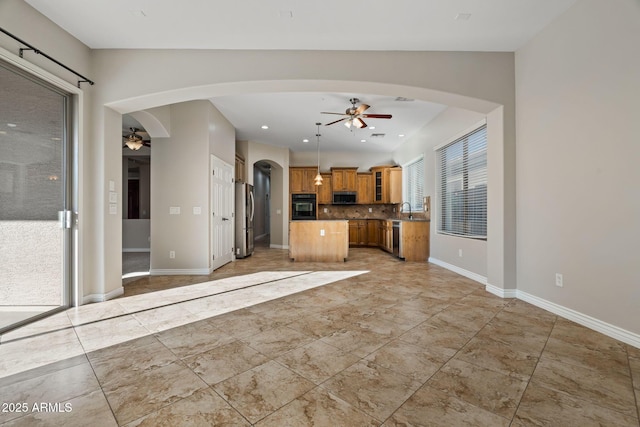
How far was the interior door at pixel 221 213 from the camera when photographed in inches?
207

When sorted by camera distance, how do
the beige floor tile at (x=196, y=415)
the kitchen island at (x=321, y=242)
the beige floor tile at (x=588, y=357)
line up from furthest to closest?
1. the kitchen island at (x=321, y=242)
2. the beige floor tile at (x=588, y=357)
3. the beige floor tile at (x=196, y=415)

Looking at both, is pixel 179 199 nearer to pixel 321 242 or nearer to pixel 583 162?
pixel 321 242

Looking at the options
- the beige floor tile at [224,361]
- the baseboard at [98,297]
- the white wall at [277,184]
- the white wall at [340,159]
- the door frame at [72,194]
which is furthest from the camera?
the white wall at [340,159]

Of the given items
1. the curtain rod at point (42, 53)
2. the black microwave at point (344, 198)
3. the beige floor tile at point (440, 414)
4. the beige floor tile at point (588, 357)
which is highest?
the curtain rod at point (42, 53)

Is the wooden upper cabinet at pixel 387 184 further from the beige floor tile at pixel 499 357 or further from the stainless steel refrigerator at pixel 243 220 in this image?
the beige floor tile at pixel 499 357

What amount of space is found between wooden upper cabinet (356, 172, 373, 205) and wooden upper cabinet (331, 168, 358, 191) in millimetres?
164

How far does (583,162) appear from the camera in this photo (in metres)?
2.68

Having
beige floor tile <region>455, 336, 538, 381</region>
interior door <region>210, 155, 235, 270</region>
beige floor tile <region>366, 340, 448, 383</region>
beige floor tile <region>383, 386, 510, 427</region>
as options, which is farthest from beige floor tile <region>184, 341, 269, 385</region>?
interior door <region>210, 155, 235, 270</region>

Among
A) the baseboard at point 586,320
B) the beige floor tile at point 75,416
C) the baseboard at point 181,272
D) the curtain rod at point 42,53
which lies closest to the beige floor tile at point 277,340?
the beige floor tile at point 75,416

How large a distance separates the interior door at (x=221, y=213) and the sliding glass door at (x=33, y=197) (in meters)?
2.21

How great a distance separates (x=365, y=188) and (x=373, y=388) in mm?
7705

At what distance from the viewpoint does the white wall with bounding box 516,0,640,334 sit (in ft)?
7.63

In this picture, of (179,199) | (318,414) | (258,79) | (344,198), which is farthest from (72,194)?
(344,198)

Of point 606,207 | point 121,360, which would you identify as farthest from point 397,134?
point 121,360
